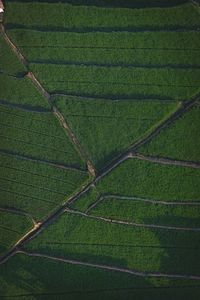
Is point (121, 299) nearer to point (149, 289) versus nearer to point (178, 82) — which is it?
point (149, 289)

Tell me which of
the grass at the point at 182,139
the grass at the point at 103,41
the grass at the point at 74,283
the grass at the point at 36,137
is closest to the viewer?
the grass at the point at 182,139

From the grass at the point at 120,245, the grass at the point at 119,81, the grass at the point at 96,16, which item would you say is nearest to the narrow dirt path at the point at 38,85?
the grass at the point at 119,81

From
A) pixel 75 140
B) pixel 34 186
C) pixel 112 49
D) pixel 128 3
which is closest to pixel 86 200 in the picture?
pixel 34 186

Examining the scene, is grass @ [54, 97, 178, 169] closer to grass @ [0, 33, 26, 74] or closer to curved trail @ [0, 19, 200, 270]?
curved trail @ [0, 19, 200, 270]

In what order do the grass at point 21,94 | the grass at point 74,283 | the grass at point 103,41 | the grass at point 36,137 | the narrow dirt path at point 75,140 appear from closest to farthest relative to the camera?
1. the grass at point 103,41
2. the grass at point 74,283
3. the narrow dirt path at point 75,140
4. the grass at point 36,137
5. the grass at point 21,94

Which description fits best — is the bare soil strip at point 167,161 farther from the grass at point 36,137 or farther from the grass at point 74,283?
the grass at point 74,283

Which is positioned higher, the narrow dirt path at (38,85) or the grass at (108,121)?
the narrow dirt path at (38,85)

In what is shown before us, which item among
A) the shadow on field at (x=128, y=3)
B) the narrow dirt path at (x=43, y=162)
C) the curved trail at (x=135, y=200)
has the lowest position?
the curved trail at (x=135, y=200)

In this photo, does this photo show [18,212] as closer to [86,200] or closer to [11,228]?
[11,228]
